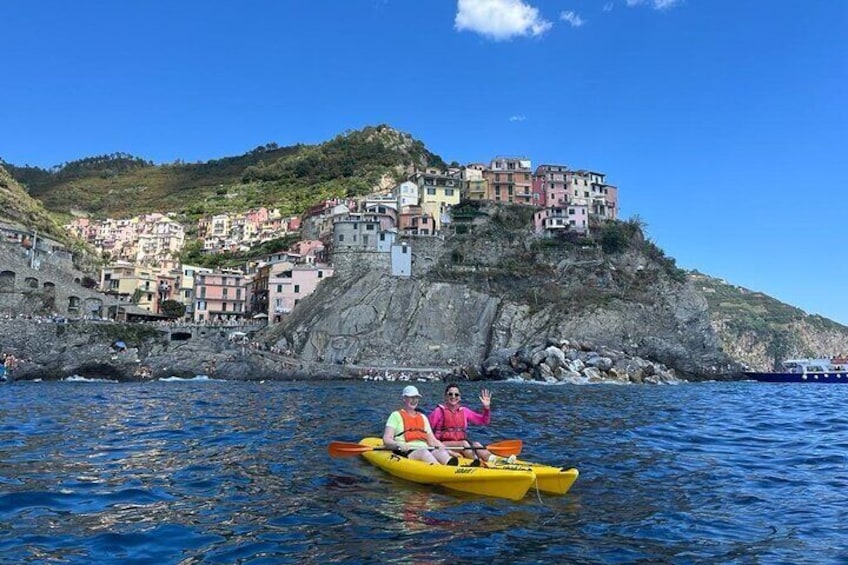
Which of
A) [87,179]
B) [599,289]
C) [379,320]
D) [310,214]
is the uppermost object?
[87,179]

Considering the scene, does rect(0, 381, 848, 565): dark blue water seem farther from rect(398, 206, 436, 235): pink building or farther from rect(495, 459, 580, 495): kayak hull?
rect(398, 206, 436, 235): pink building

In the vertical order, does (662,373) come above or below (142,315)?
below

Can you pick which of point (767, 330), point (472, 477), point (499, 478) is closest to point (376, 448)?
point (472, 477)

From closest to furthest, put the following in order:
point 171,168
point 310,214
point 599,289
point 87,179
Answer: point 599,289 → point 310,214 → point 87,179 → point 171,168

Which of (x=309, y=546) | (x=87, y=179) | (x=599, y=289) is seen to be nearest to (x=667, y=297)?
(x=599, y=289)

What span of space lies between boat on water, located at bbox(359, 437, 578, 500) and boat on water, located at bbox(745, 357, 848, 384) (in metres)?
69.2

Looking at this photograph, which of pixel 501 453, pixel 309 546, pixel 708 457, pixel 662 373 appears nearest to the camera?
pixel 309 546

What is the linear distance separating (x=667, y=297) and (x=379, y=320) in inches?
Answer: 1383

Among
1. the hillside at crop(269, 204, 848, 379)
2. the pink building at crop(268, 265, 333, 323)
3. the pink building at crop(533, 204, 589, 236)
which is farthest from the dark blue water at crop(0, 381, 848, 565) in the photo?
the pink building at crop(533, 204, 589, 236)

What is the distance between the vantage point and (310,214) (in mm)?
91250

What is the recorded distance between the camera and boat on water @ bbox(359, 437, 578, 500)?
9469 mm

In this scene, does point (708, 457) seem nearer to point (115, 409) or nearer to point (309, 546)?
point (309, 546)

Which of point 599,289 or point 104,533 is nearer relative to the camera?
point 104,533

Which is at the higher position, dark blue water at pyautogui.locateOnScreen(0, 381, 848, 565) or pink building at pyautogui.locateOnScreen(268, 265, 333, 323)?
pink building at pyautogui.locateOnScreen(268, 265, 333, 323)
